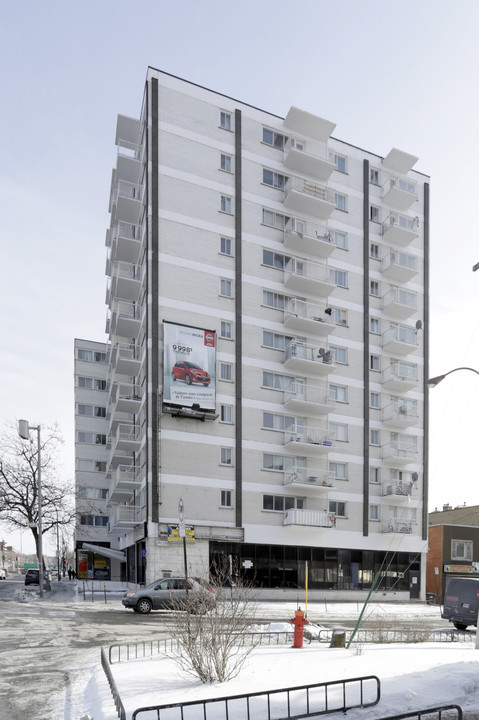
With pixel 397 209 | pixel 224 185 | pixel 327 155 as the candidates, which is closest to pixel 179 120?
pixel 224 185

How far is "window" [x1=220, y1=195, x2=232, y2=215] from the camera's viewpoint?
41469 millimetres

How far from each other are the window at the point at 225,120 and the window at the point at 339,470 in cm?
2369

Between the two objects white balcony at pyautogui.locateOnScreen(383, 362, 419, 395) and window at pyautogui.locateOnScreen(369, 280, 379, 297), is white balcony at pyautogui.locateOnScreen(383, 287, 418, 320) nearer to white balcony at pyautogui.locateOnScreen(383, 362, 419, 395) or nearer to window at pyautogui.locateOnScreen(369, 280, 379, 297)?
window at pyautogui.locateOnScreen(369, 280, 379, 297)

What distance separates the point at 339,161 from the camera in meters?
47.7

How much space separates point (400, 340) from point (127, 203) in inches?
871

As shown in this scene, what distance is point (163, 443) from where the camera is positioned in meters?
36.9

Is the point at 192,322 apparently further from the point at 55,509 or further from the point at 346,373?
the point at 55,509

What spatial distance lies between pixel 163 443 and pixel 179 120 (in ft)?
67.2

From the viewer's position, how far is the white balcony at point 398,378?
1820 inches

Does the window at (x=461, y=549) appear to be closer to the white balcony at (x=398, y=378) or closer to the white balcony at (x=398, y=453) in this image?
the white balcony at (x=398, y=453)

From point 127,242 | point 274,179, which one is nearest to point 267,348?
point 274,179

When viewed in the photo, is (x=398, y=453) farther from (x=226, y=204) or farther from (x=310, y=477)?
(x=226, y=204)

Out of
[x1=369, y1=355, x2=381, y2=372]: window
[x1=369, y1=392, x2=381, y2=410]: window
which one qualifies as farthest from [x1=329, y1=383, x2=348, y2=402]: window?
[x1=369, y1=355, x2=381, y2=372]: window

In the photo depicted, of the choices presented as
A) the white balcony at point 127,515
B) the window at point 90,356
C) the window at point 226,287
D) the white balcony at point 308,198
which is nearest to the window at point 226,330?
the window at point 226,287
